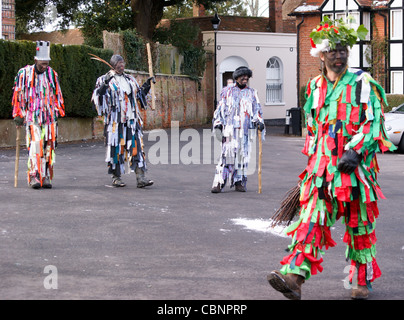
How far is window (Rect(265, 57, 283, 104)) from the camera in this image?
46.6m

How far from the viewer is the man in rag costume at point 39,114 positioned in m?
12.0

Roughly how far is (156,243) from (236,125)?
14.8 ft

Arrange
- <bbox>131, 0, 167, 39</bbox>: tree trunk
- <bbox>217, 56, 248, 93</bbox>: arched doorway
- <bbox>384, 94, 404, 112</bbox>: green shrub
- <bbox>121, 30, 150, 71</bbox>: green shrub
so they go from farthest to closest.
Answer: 1. <bbox>217, 56, 248, 93</bbox>: arched doorway
2. <bbox>131, 0, 167, 39</bbox>: tree trunk
3. <bbox>121, 30, 150, 71</bbox>: green shrub
4. <bbox>384, 94, 404, 112</bbox>: green shrub

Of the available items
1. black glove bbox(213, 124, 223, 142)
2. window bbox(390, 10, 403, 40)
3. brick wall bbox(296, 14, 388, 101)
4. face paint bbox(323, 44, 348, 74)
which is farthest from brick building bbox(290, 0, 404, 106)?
face paint bbox(323, 44, 348, 74)

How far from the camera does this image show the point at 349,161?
5.61 m

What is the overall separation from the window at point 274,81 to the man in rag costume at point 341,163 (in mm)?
40645

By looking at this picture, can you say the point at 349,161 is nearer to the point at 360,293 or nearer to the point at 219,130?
the point at 360,293

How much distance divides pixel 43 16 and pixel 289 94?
1636cm

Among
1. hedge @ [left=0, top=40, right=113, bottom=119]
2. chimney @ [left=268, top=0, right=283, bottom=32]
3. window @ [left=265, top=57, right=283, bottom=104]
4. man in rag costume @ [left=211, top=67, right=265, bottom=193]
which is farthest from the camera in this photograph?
chimney @ [left=268, top=0, right=283, bottom=32]

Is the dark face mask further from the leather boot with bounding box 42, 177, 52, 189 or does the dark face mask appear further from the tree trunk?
the tree trunk

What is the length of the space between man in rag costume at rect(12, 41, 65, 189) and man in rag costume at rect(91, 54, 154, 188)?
0.69 metres

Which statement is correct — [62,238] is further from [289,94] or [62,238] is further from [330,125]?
[289,94]

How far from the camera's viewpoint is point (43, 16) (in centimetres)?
3678

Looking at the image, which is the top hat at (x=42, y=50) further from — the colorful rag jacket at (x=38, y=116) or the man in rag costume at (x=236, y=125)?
the man in rag costume at (x=236, y=125)
